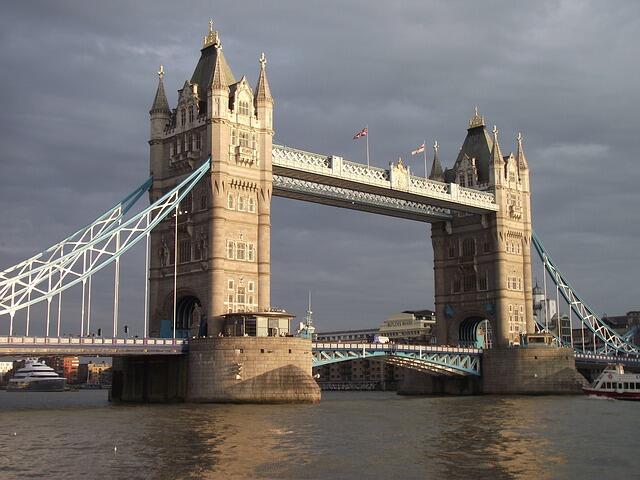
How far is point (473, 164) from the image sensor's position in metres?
114

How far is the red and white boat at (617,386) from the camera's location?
285 ft

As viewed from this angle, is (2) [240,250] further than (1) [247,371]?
Yes

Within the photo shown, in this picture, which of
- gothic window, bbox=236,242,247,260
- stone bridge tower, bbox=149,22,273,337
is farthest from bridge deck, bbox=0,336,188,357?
gothic window, bbox=236,242,247,260

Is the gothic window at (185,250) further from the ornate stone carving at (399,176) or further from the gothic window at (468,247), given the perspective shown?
the gothic window at (468,247)

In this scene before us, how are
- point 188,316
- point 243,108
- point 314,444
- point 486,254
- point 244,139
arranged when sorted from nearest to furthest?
point 314,444 < point 244,139 < point 243,108 < point 188,316 < point 486,254

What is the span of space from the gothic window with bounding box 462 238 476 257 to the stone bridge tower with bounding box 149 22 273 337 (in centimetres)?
3673

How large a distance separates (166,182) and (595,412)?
144ft

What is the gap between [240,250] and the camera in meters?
82.3

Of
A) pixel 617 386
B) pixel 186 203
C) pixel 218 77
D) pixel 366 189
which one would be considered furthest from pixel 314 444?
pixel 617 386

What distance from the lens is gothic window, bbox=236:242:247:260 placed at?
269ft

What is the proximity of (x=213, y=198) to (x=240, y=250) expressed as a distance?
5413 mm

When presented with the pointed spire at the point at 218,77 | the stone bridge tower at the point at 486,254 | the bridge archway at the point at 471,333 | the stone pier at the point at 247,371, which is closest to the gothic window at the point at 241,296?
the stone pier at the point at 247,371

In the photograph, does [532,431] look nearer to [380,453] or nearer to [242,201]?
[380,453]

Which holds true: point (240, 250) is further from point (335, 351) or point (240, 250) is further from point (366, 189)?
point (366, 189)
